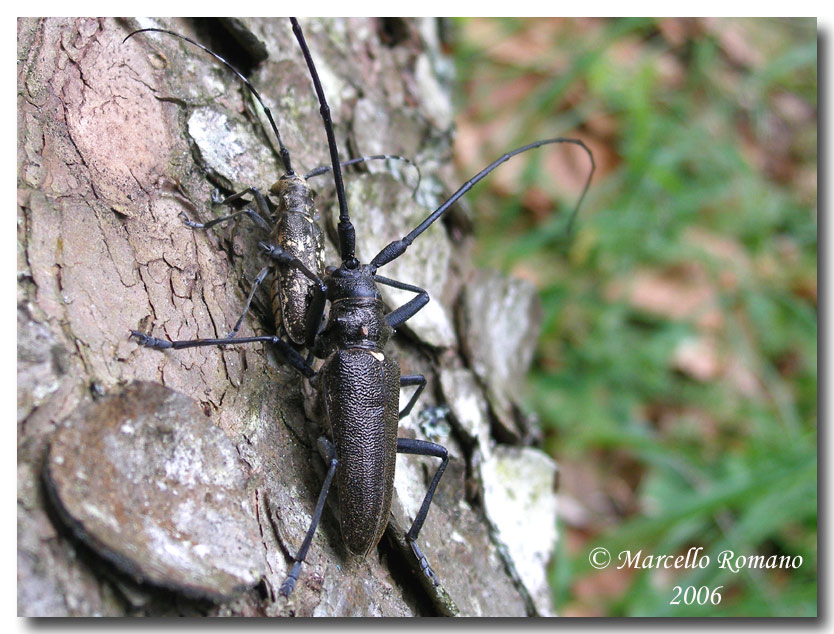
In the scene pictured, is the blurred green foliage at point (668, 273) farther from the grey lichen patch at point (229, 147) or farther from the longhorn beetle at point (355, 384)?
the grey lichen patch at point (229, 147)

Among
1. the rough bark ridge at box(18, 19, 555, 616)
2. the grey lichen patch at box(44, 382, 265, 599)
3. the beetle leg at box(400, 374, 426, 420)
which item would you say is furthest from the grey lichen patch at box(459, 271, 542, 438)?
the grey lichen patch at box(44, 382, 265, 599)

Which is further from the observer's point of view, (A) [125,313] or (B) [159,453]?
(A) [125,313]

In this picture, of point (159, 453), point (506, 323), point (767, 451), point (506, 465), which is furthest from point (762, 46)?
point (159, 453)

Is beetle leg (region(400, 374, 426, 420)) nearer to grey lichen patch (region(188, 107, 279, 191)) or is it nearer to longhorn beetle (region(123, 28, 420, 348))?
longhorn beetle (region(123, 28, 420, 348))

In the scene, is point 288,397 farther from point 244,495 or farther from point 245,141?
point 245,141

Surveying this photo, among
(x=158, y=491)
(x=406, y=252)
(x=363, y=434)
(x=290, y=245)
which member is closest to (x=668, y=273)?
(x=406, y=252)
